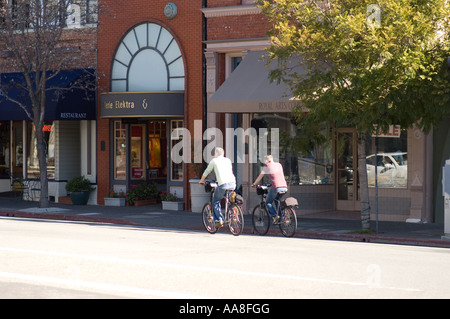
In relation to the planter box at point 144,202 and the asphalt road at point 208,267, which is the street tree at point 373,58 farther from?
the planter box at point 144,202

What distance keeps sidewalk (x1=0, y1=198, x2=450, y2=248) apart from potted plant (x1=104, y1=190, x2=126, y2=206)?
525mm

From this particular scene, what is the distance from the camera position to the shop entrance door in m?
21.9

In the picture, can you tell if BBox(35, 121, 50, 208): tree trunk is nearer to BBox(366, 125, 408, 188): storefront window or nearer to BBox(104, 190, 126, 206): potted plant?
BBox(104, 190, 126, 206): potted plant

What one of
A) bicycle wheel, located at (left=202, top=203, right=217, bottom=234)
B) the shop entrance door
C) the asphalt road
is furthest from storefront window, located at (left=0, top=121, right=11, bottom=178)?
bicycle wheel, located at (left=202, top=203, right=217, bottom=234)

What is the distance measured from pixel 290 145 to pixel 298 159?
1823mm

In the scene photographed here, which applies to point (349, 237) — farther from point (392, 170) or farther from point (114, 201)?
point (114, 201)

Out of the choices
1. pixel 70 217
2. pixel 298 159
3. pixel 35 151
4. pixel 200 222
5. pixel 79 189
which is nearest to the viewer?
pixel 200 222

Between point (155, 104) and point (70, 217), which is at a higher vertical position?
point (155, 104)

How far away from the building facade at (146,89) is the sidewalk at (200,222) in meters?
1.50

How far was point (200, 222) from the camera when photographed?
19531mm

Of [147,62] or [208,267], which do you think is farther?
[147,62]

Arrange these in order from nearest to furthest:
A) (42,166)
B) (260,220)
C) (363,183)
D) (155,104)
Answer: (260,220) → (363,183) → (42,166) → (155,104)

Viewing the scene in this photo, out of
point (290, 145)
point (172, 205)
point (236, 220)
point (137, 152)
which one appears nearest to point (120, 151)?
Result: point (137, 152)
